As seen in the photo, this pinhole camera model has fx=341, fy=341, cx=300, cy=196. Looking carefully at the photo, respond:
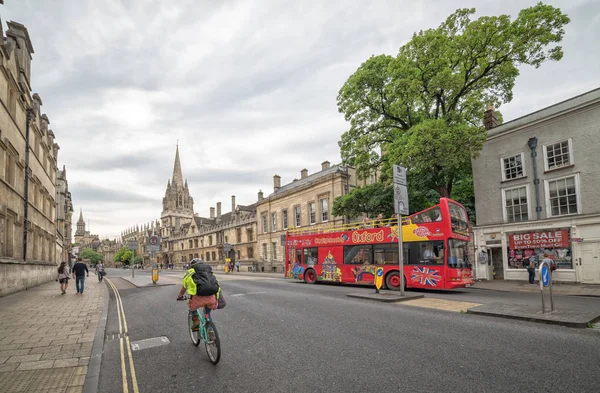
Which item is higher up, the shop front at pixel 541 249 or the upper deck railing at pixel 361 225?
the upper deck railing at pixel 361 225

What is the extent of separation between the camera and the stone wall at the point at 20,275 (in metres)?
14.7

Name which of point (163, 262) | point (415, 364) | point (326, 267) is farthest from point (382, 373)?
point (163, 262)

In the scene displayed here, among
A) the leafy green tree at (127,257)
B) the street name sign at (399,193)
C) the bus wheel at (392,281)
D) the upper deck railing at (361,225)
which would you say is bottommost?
the leafy green tree at (127,257)

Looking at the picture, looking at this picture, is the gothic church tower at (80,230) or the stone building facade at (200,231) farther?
the gothic church tower at (80,230)

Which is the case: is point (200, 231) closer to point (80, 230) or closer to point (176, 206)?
point (176, 206)

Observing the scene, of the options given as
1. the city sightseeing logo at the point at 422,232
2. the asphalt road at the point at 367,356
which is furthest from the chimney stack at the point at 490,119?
the asphalt road at the point at 367,356

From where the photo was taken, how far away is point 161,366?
5355mm

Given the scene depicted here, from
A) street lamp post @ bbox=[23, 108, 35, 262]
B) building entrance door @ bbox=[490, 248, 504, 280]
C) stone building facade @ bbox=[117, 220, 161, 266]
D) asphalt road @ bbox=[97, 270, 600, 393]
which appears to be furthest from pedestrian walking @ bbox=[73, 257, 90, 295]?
stone building facade @ bbox=[117, 220, 161, 266]

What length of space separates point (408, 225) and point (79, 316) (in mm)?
13032

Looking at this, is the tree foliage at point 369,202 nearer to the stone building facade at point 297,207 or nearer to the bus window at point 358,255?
the bus window at point 358,255

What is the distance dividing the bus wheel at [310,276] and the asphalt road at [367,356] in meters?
11.9

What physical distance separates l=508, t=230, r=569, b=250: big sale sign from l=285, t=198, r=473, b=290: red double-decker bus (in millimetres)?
5740

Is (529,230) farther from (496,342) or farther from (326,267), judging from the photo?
(496,342)

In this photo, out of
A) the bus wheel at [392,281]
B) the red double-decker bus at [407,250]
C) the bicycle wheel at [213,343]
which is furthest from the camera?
the bus wheel at [392,281]
